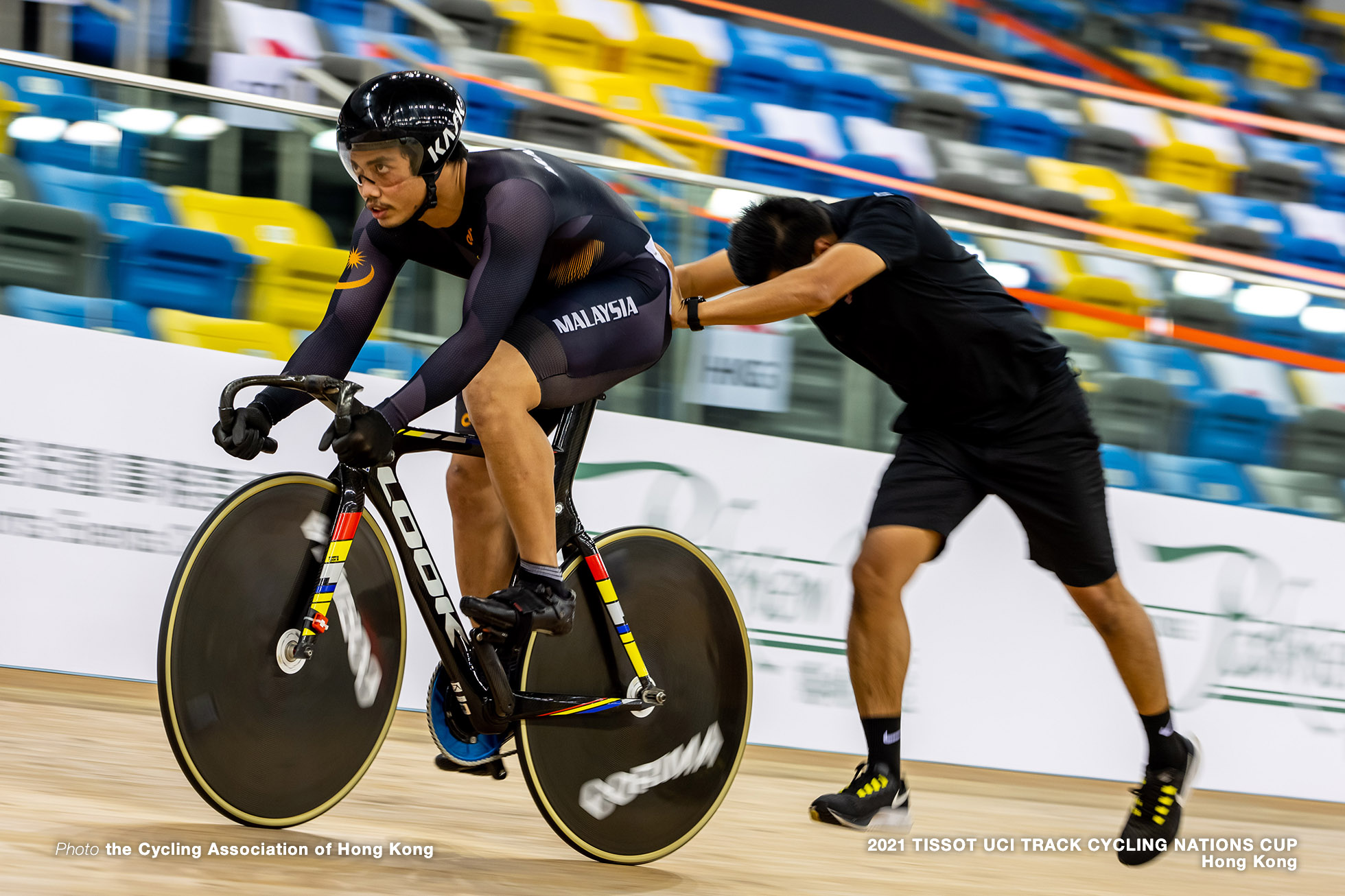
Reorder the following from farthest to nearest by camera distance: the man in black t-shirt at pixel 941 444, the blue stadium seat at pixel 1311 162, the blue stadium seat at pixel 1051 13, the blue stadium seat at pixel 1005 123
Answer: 1. the blue stadium seat at pixel 1051 13
2. the blue stadium seat at pixel 1311 162
3. the blue stadium seat at pixel 1005 123
4. the man in black t-shirt at pixel 941 444

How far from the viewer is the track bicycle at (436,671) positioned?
235 cm

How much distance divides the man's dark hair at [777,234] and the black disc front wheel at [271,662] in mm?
1041

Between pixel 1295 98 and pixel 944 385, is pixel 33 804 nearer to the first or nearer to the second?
pixel 944 385

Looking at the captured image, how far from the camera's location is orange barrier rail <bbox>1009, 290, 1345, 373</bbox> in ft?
16.6

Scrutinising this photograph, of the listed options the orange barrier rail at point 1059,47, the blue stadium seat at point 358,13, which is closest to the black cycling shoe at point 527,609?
the blue stadium seat at point 358,13

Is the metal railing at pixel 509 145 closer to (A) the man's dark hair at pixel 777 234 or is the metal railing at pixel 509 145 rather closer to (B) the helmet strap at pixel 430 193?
(A) the man's dark hair at pixel 777 234

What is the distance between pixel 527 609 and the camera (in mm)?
2502

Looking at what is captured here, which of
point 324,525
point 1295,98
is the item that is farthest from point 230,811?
point 1295,98

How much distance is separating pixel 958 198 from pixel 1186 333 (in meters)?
3.64

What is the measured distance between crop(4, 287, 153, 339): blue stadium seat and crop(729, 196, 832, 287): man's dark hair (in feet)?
6.84

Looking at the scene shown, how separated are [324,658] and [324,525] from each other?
10.4 inches

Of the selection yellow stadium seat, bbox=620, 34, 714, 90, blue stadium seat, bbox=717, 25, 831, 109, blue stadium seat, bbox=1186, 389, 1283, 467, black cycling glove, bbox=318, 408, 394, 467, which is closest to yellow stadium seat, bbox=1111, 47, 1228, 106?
blue stadium seat, bbox=717, 25, 831, 109

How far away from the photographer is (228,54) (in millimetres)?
7109

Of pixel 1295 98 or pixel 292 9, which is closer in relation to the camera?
pixel 292 9
